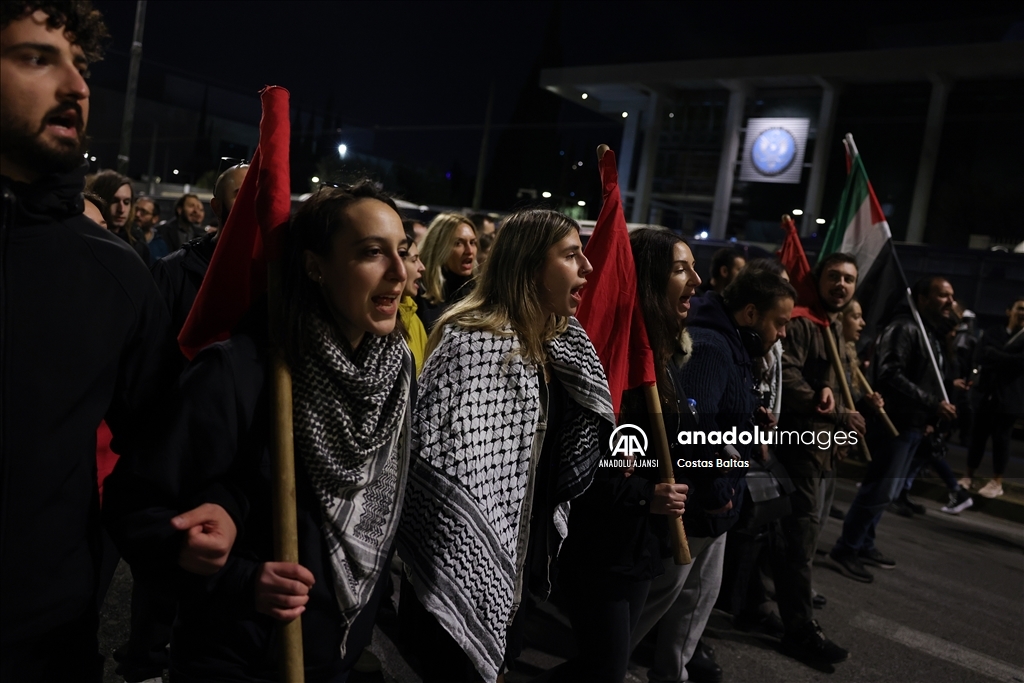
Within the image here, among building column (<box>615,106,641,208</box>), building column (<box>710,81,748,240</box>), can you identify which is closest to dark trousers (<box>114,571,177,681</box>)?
building column (<box>710,81,748,240</box>)

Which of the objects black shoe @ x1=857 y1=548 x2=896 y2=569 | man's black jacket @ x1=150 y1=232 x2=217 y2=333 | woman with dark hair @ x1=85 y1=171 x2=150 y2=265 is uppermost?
woman with dark hair @ x1=85 y1=171 x2=150 y2=265

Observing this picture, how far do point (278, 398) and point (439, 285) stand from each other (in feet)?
11.6

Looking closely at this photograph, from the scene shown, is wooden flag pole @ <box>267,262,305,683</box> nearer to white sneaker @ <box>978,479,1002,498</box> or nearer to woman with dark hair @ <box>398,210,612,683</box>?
woman with dark hair @ <box>398,210,612,683</box>

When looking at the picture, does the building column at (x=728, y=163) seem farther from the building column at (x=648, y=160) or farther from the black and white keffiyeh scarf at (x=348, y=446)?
the black and white keffiyeh scarf at (x=348, y=446)

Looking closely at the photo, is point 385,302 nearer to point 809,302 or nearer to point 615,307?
point 615,307

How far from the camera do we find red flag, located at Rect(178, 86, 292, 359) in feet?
6.23

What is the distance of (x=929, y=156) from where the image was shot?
26312 mm

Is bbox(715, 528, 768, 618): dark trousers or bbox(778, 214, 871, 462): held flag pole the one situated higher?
bbox(778, 214, 871, 462): held flag pole

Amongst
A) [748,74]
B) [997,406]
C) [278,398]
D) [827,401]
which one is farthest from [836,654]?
[748,74]

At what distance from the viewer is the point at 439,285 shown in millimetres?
5281

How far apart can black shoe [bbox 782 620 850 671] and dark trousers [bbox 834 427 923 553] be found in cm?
165

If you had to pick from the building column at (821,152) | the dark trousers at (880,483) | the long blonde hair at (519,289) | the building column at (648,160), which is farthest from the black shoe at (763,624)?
the building column at (648,160)

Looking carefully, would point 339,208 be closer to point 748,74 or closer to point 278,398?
point 278,398

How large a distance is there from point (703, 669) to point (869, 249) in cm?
383
